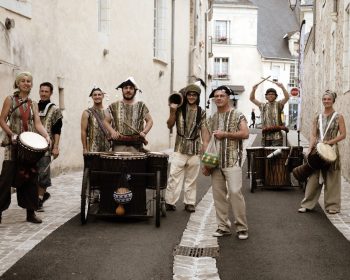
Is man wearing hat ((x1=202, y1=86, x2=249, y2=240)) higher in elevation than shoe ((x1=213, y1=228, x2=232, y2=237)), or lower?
higher

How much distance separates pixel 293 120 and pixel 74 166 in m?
40.8

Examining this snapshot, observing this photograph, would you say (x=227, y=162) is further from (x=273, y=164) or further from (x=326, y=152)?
(x=273, y=164)

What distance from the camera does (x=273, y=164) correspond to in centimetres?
1117

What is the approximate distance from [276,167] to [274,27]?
158 ft

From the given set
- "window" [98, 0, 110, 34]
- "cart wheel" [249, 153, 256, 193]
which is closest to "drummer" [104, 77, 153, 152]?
"cart wheel" [249, 153, 256, 193]

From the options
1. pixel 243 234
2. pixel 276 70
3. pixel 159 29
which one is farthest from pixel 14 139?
pixel 276 70

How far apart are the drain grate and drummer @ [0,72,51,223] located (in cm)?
214

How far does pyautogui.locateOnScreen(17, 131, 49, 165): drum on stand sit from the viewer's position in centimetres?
727

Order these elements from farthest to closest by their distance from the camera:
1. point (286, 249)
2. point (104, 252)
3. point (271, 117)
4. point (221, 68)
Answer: point (221, 68)
point (271, 117)
point (286, 249)
point (104, 252)

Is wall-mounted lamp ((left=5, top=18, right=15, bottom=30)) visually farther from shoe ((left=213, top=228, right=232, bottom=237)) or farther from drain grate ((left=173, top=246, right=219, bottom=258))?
drain grate ((left=173, top=246, right=219, bottom=258))

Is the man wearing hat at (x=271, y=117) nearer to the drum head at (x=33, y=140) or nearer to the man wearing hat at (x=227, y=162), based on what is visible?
the man wearing hat at (x=227, y=162)

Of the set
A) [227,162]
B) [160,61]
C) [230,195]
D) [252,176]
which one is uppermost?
[160,61]

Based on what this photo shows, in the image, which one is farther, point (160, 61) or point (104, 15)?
point (160, 61)

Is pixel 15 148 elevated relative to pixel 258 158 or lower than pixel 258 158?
elevated
